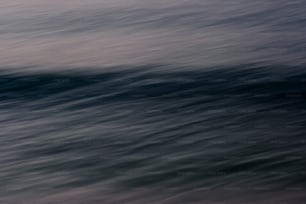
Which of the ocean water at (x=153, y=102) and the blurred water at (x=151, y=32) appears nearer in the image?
the ocean water at (x=153, y=102)

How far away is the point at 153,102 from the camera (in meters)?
9.66

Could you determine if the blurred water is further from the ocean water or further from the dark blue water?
the dark blue water

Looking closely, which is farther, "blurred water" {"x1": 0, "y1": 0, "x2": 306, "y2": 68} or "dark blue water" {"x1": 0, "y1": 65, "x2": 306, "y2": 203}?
"blurred water" {"x1": 0, "y1": 0, "x2": 306, "y2": 68}

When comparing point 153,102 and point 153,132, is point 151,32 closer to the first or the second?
point 153,102

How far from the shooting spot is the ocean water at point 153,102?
293 inches

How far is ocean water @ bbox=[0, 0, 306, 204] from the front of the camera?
7.44 meters

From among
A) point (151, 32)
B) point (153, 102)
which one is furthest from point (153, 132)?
point (151, 32)

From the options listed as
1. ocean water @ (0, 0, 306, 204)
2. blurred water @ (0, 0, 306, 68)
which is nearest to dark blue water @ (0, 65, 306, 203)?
ocean water @ (0, 0, 306, 204)

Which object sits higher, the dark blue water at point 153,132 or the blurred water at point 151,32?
the blurred water at point 151,32

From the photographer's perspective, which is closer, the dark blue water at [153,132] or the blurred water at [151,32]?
the dark blue water at [153,132]

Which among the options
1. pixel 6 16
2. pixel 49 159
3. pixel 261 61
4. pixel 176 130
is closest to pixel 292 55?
pixel 261 61

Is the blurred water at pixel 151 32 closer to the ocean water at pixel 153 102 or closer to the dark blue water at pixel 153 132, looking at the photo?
the ocean water at pixel 153 102

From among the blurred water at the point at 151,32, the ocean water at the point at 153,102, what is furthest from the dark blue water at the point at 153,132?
the blurred water at the point at 151,32

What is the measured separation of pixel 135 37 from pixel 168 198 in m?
5.39
